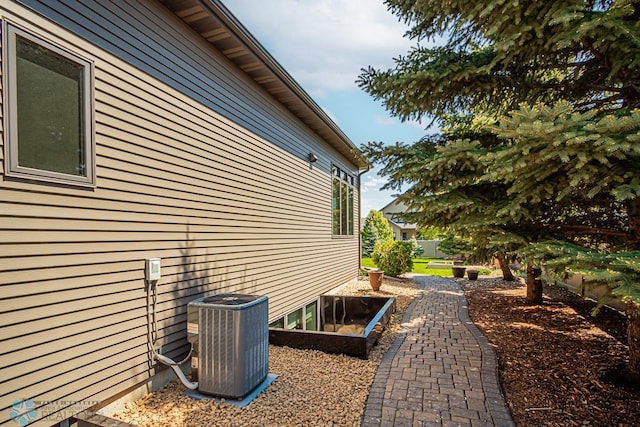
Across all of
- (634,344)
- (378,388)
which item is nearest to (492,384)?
(378,388)

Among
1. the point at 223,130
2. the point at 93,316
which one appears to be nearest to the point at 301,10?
the point at 223,130

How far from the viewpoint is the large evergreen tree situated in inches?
107

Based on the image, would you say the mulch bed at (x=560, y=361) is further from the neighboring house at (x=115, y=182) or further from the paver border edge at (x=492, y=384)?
the neighboring house at (x=115, y=182)

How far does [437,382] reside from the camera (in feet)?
12.2

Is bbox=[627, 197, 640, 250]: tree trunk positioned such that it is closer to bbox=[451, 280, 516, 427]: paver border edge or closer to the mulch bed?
the mulch bed

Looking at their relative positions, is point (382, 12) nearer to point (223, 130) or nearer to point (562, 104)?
point (223, 130)

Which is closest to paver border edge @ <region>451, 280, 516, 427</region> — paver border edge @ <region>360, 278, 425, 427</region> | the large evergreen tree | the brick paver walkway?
the brick paver walkway

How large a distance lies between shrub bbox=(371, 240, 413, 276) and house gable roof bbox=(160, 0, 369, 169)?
6.18 meters

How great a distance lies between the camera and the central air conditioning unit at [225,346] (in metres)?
3.16

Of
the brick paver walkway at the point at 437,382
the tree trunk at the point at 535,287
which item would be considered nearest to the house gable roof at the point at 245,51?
the brick paver walkway at the point at 437,382

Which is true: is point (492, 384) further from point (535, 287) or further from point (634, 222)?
point (535, 287)

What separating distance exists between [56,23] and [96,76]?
417 mm

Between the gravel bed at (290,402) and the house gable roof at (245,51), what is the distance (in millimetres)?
2930

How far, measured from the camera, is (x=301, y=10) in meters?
6.52
